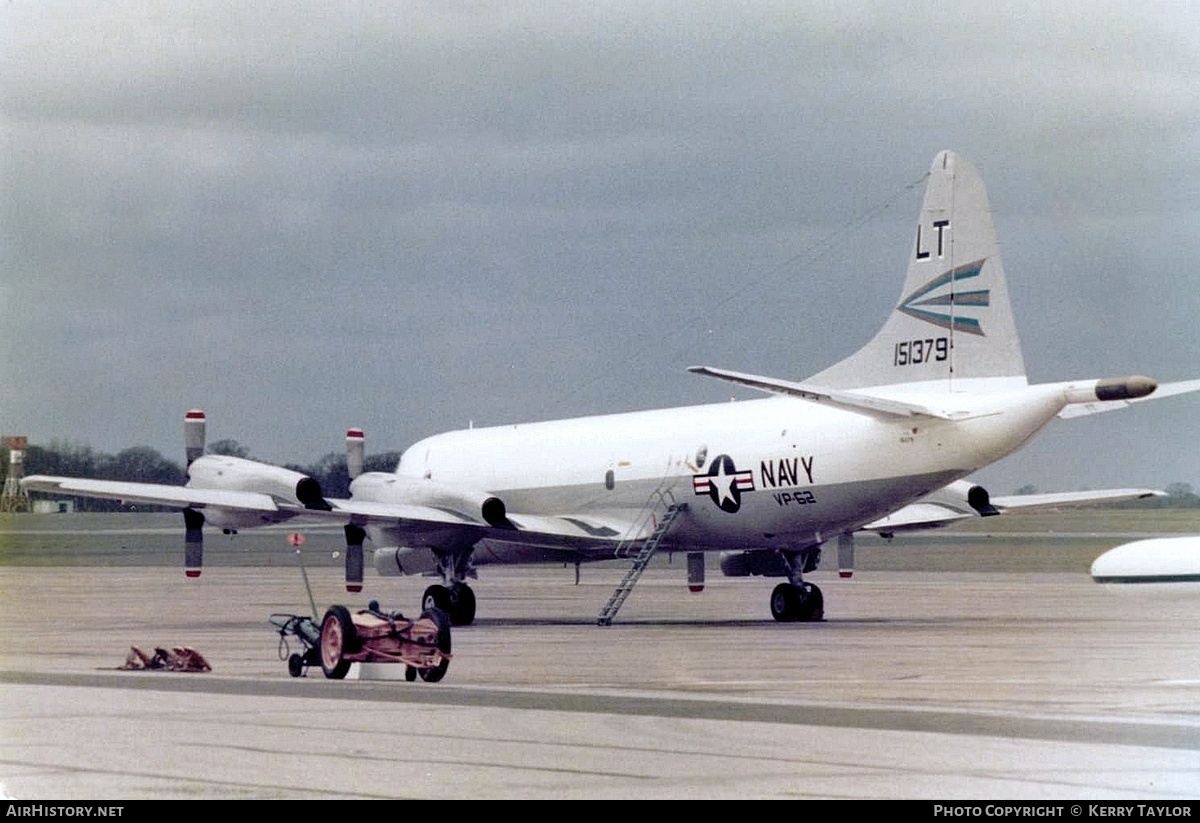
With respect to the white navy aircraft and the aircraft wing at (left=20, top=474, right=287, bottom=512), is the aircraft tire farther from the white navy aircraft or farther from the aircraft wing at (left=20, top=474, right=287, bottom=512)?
the aircraft wing at (left=20, top=474, right=287, bottom=512)

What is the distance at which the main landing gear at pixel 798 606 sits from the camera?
Answer: 124ft

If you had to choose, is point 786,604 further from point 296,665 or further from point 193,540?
point 296,665

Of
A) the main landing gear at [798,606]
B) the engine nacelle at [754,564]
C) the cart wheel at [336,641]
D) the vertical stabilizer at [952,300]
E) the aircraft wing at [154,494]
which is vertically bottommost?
the cart wheel at [336,641]

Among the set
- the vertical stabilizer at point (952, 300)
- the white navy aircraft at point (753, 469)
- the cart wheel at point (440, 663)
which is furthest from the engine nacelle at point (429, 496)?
the cart wheel at point (440, 663)

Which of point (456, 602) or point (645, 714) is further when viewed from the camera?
point (456, 602)

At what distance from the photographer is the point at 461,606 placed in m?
39.2

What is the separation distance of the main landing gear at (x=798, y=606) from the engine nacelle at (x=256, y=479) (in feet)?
29.0

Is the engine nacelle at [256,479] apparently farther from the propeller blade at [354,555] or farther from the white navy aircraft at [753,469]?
the propeller blade at [354,555]

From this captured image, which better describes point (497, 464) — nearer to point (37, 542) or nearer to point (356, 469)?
point (356, 469)

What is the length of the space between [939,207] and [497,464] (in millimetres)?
12326

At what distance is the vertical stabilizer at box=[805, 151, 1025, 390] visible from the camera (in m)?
33.5

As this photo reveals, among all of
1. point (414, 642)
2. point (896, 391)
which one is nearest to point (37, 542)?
point (896, 391)

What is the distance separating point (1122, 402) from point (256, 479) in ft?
51.0

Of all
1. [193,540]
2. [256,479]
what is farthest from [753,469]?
[193,540]
